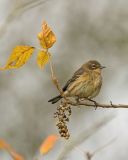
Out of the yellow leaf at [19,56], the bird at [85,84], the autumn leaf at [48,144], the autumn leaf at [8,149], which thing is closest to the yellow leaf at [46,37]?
the yellow leaf at [19,56]

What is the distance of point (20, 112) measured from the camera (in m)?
17.6

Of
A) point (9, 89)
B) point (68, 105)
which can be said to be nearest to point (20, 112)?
point (9, 89)

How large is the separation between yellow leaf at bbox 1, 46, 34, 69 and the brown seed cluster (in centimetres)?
45

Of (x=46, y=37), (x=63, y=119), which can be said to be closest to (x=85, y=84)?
(x=63, y=119)

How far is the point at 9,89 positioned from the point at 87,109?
227cm

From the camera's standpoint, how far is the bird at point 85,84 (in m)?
7.34

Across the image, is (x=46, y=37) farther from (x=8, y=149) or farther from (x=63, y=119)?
(x=8, y=149)

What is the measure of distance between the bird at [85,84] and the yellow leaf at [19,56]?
3.22 meters

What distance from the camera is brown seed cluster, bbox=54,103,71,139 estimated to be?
12.9ft

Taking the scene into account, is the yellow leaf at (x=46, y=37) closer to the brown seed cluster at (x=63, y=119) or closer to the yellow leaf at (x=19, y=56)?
the yellow leaf at (x=19, y=56)

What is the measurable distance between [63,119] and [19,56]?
590mm

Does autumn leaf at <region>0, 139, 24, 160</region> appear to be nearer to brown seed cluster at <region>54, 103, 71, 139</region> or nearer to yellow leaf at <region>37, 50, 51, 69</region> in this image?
brown seed cluster at <region>54, 103, 71, 139</region>

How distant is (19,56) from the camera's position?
3734 mm

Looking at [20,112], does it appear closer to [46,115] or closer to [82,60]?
[46,115]
